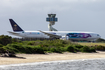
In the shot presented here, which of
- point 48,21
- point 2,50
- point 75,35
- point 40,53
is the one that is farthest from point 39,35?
point 2,50

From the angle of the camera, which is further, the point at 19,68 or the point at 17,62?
the point at 17,62

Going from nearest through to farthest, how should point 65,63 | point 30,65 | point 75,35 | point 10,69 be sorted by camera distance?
point 10,69 → point 30,65 → point 65,63 → point 75,35

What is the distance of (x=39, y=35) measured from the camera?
63375mm

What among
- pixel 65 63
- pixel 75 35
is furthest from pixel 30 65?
pixel 75 35

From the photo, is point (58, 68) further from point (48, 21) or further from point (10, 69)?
point (48, 21)

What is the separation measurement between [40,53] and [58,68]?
6.69 metres

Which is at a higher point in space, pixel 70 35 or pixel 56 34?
pixel 56 34

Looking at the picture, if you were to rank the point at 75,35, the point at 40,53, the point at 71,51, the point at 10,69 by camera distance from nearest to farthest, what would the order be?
1. the point at 10,69
2. the point at 40,53
3. the point at 71,51
4. the point at 75,35

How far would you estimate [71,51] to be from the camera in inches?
1054

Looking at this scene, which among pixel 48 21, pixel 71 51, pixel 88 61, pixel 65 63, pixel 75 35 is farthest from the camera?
pixel 48 21

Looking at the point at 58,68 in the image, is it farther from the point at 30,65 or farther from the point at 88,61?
the point at 88,61

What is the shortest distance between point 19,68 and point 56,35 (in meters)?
48.9

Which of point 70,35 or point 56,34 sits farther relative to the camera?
point 56,34

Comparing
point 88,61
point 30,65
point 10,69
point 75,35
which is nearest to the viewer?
point 10,69
